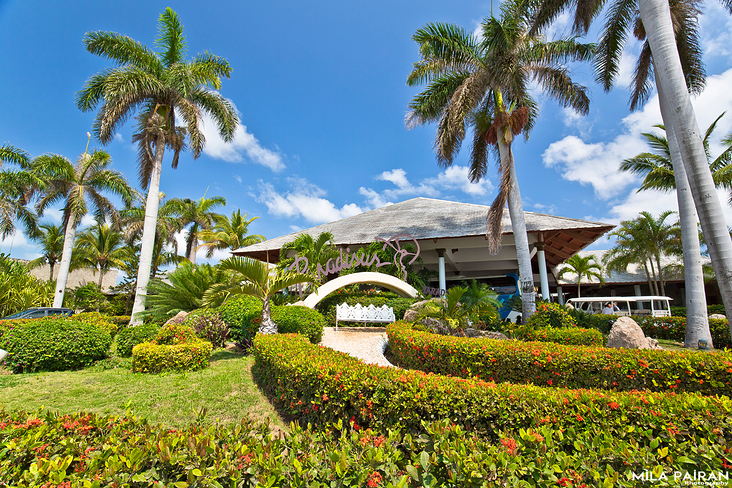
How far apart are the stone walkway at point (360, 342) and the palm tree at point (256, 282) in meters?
1.95

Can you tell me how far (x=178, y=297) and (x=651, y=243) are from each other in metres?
29.2

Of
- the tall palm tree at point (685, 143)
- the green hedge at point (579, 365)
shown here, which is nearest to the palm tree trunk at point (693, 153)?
the tall palm tree at point (685, 143)

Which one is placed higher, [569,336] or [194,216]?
[194,216]

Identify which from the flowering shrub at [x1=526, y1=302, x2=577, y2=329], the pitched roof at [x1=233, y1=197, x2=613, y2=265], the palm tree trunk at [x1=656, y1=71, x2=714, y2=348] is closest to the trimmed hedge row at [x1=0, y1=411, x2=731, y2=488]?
the flowering shrub at [x1=526, y1=302, x2=577, y2=329]

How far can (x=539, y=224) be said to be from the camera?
15711 mm

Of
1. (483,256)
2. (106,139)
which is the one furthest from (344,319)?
(106,139)

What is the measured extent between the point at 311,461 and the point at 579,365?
5184mm

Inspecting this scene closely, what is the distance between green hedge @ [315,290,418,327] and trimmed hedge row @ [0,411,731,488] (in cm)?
1190

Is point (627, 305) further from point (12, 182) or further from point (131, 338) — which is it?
point (12, 182)

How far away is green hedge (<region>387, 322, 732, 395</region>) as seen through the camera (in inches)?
198

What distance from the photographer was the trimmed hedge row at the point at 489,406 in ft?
9.52

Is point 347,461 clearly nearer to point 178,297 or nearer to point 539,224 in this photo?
point 178,297

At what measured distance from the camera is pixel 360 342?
419 inches

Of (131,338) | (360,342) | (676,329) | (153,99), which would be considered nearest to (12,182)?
(153,99)
